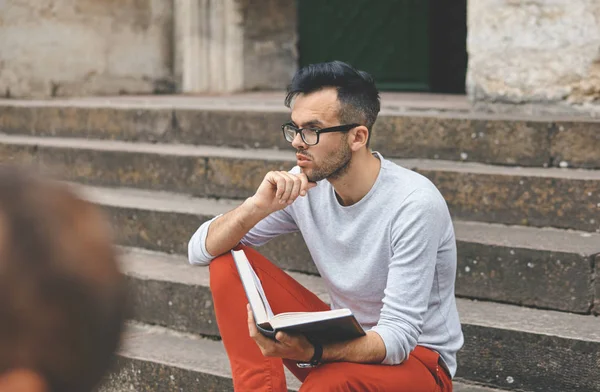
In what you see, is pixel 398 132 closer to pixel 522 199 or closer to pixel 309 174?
pixel 522 199

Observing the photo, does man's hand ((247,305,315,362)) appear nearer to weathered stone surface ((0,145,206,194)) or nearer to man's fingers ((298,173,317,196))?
man's fingers ((298,173,317,196))

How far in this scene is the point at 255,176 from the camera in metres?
4.73

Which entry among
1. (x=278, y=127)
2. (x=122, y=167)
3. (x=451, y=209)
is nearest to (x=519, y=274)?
(x=451, y=209)

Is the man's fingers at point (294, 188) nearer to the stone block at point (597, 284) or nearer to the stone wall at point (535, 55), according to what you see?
the stone block at point (597, 284)

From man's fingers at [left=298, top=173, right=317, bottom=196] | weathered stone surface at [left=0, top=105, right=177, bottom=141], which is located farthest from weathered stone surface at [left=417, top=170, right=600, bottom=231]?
weathered stone surface at [left=0, top=105, right=177, bottom=141]

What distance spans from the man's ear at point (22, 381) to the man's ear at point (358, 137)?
6.80 ft

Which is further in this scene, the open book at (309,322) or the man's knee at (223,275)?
the man's knee at (223,275)

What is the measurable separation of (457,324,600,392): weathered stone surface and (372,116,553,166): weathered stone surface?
45.4 inches

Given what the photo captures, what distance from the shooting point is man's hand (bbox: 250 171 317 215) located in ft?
9.83

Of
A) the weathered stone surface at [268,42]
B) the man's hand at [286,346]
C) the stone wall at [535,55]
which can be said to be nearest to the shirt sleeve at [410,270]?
the man's hand at [286,346]

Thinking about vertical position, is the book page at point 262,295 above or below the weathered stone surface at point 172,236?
above

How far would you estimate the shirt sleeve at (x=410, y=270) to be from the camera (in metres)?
2.67

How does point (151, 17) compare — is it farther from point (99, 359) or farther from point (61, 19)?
point (99, 359)

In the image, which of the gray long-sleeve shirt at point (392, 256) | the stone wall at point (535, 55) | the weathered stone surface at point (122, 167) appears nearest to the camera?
the gray long-sleeve shirt at point (392, 256)
